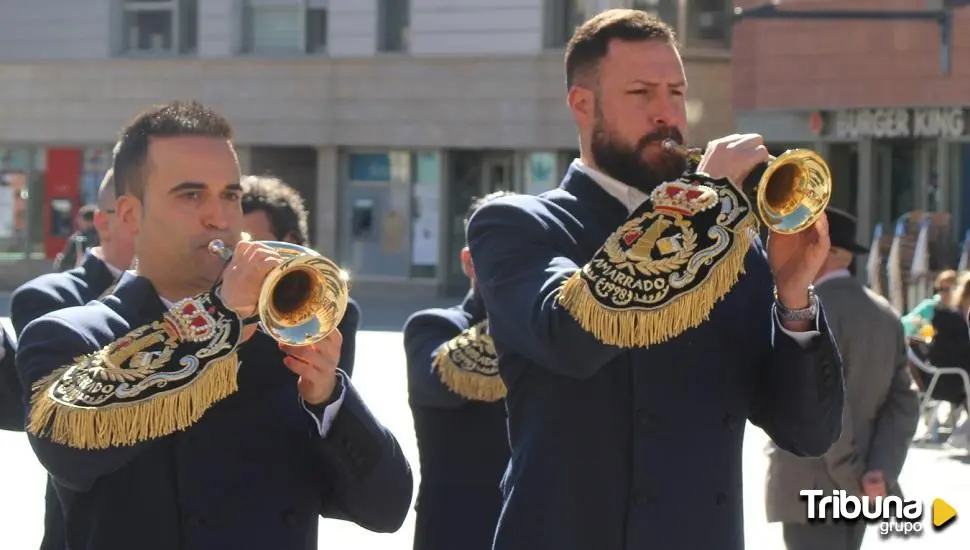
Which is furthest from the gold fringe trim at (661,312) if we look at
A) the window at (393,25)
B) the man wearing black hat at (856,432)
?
the window at (393,25)

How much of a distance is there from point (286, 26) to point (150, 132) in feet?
98.8

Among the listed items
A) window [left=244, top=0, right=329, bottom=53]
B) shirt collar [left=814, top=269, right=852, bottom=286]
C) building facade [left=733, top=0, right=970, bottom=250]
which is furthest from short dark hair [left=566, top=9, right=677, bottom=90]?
window [left=244, top=0, right=329, bottom=53]

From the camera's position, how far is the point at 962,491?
1144 centimetres

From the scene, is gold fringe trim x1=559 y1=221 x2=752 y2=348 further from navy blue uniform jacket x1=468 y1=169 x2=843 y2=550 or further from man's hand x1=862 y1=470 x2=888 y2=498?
man's hand x1=862 y1=470 x2=888 y2=498

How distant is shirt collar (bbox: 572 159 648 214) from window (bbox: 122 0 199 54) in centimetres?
3097

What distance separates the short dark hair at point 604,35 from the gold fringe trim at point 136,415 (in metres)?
0.96

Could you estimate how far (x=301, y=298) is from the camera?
338 cm

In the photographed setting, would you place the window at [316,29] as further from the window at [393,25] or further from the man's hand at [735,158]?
the man's hand at [735,158]

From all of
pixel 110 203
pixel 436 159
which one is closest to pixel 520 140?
pixel 436 159

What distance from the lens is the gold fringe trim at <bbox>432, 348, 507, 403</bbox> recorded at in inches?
222

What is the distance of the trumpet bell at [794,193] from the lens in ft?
11.2

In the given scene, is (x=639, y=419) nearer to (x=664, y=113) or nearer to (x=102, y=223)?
(x=664, y=113)

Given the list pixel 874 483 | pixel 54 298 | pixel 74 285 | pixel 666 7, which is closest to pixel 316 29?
pixel 666 7

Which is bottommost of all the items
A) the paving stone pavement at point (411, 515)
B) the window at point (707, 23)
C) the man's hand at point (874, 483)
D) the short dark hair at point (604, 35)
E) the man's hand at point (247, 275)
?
the paving stone pavement at point (411, 515)
